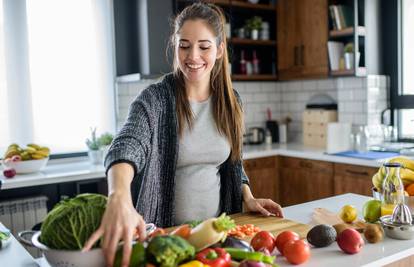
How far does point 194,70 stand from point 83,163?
→ 2.26 meters

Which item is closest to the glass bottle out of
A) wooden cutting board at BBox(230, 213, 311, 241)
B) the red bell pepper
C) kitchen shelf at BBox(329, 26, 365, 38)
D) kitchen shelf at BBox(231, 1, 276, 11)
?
wooden cutting board at BBox(230, 213, 311, 241)

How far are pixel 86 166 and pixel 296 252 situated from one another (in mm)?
2540

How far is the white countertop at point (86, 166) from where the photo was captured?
3.01 m

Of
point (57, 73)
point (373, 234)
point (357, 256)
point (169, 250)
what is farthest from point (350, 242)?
point (57, 73)

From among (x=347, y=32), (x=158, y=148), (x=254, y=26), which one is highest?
(x=254, y=26)

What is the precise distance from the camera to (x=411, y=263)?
139 cm

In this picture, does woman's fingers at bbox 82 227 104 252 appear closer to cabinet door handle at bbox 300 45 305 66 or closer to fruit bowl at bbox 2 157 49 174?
fruit bowl at bbox 2 157 49 174

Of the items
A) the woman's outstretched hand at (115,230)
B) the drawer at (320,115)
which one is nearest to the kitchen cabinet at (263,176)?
the drawer at (320,115)

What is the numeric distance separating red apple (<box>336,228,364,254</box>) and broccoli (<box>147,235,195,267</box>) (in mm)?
513

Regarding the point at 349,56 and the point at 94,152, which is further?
the point at 349,56

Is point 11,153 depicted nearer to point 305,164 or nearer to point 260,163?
point 260,163

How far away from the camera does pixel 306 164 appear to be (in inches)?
153

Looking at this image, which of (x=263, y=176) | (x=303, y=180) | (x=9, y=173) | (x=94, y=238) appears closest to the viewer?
(x=94, y=238)

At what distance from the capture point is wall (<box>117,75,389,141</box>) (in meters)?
3.92
